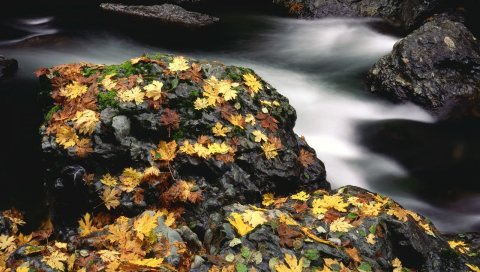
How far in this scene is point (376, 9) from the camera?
502 inches

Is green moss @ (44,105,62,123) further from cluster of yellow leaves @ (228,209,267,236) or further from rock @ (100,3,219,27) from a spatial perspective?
rock @ (100,3,219,27)

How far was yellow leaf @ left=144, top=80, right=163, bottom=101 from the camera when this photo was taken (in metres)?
4.09

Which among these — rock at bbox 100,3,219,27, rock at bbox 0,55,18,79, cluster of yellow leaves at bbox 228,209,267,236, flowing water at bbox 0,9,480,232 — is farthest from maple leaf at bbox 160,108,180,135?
rock at bbox 100,3,219,27

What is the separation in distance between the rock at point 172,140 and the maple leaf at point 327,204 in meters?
0.44

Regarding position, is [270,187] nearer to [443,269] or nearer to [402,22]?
[443,269]

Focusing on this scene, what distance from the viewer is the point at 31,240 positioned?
411 centimetres

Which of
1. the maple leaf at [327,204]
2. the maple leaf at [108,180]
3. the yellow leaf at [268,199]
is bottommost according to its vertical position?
the yellow leaf at [268,199]

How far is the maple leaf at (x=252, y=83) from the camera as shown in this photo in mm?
4624

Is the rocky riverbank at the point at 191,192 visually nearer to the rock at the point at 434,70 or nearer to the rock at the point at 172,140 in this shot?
the rock at the point at 172,140

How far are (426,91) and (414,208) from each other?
10.2ft

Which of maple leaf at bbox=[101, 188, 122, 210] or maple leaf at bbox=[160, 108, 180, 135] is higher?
maple leaf at bbox=[160, 108, 180, 135]

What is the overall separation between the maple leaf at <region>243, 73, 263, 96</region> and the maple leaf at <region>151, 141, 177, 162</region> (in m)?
1.21

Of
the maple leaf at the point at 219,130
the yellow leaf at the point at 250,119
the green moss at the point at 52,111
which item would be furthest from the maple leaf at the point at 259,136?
the green moss at the point at 52,111

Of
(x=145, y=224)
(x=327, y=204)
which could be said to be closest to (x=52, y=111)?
(x=145, y=224)
